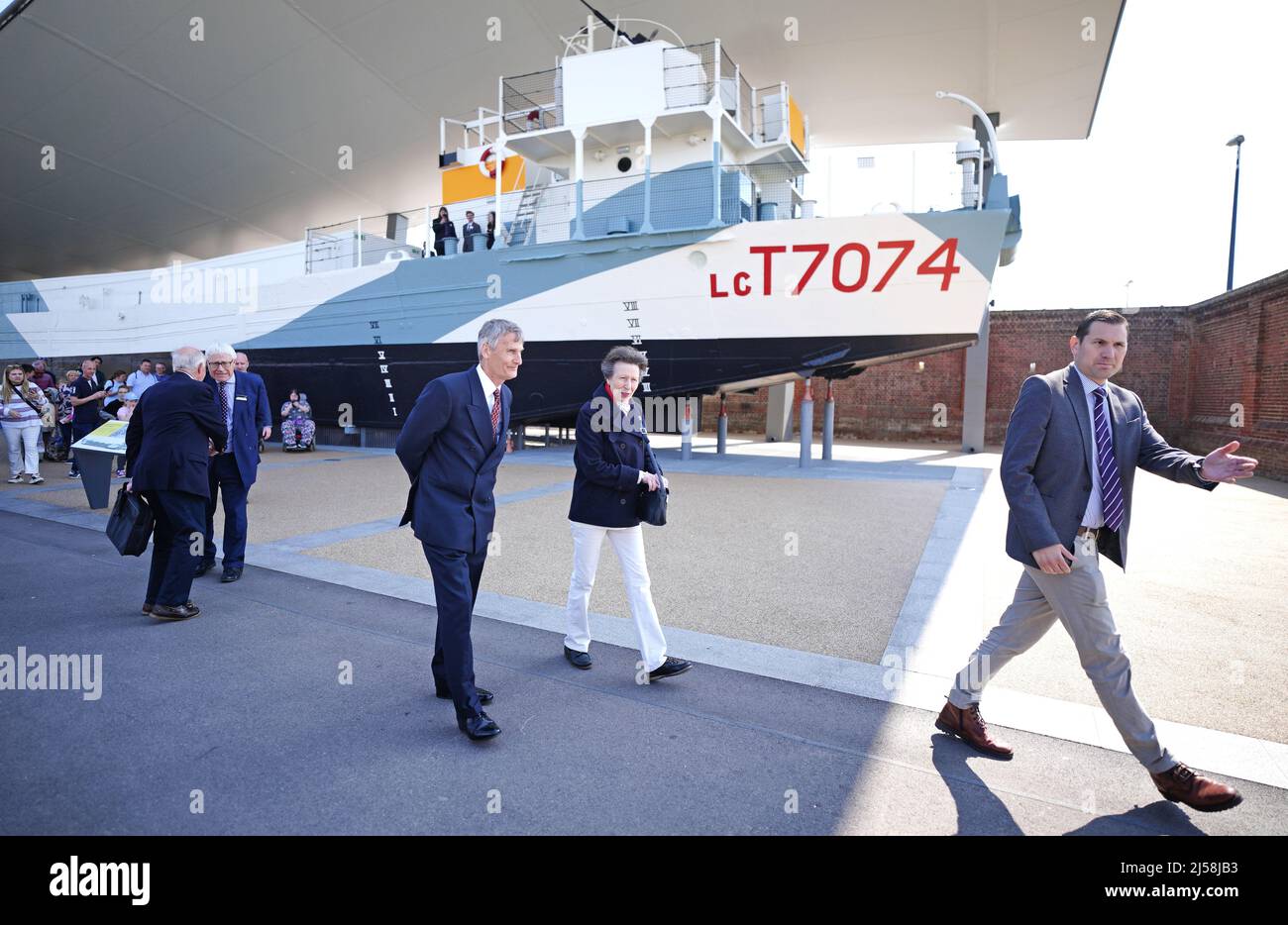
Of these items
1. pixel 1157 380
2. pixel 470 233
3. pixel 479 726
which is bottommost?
pixel 479 726

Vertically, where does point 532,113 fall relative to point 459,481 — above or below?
above

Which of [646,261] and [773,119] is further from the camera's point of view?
[773,119]

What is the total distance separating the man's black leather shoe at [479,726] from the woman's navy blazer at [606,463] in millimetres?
1012

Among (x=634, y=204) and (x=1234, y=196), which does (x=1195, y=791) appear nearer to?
(x=634, y=204)

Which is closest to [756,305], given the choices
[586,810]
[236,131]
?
[586,810]

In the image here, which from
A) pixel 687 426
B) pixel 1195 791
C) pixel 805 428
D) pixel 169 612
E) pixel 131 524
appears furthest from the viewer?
pixel 687 426

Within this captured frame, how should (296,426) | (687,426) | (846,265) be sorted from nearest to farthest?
1. (846,265)
2. (687,426)
3. (296,426)

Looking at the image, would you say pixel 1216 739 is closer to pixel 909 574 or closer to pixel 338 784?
pixel 909 574

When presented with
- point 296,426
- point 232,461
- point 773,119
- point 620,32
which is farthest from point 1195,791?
point 296,426

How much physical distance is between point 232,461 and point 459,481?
3.27 meters

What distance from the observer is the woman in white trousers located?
343cm

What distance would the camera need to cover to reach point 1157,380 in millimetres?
16797

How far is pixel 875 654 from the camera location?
387 cm

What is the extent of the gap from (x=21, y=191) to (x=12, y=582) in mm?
26986
